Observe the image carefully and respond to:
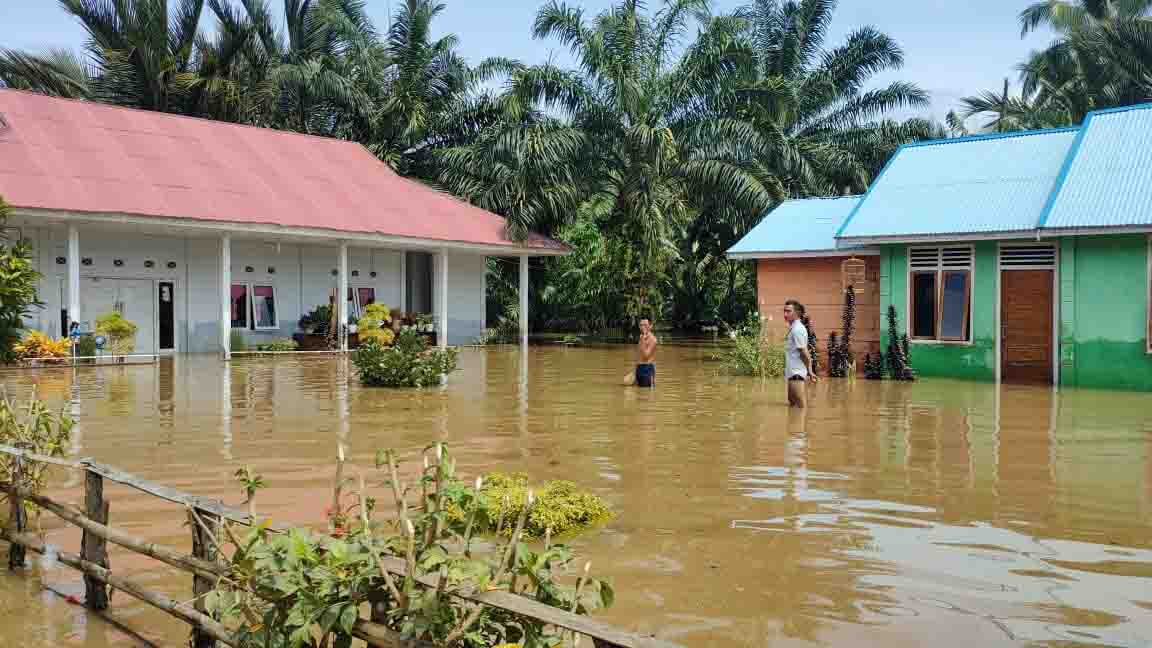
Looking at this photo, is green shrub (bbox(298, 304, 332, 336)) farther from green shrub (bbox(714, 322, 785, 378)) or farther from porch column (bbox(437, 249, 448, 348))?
green shrub (bbox(714, 322, 785, 378))

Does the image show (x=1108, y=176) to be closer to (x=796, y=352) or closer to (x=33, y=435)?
(x=796, y=352)

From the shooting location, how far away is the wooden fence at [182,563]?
12.2 feet

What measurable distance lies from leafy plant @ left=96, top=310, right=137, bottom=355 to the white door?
2.09 meters

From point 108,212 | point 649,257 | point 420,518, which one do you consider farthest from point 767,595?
point 649,257

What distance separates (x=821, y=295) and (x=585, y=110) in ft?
32.8

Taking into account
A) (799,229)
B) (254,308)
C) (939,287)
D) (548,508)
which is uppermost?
(799,229)

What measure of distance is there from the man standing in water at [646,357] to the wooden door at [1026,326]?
23.8ft

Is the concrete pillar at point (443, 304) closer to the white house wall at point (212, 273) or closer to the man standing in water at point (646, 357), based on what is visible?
the white house wall at point (212, 273)

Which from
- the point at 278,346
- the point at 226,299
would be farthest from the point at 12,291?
the point at 278,346

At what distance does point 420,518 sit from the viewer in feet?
13.8

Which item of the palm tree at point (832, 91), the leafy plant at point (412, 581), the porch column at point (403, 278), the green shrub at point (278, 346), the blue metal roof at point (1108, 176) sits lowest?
the leafy plant at point (412, 581)

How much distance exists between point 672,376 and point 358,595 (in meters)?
16.8

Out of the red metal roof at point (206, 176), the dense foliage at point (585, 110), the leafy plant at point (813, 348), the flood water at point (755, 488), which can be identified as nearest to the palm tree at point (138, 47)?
the dense foliage at point (585, 110)

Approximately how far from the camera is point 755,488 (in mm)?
9086
